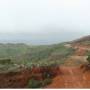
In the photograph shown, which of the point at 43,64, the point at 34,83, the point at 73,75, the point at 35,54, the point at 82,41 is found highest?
the point at 82,41

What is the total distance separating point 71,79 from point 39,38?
0.74m

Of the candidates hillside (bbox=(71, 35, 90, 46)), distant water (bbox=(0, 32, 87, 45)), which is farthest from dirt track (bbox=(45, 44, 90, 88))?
distant water (bbox=(0, 32, 87, 45))

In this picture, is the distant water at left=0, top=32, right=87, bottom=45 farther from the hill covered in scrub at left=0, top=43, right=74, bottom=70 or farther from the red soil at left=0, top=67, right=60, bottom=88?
the red soil at left=0, top=67, right=60, bottom=88

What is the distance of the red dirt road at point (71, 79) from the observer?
8.53 feet

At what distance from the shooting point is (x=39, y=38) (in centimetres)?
258

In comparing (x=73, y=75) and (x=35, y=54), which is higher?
(x=35, y=54)

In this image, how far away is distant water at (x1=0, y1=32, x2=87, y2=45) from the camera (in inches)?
102

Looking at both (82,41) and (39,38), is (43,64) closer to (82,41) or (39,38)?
(39,38)

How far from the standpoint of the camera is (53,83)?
2.61 metres

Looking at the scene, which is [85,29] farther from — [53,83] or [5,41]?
[5,41]

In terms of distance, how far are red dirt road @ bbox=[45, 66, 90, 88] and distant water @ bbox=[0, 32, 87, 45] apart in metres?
0.41

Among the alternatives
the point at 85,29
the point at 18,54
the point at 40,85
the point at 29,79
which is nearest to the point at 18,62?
the point at 18,54

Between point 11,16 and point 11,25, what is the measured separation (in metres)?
0.14

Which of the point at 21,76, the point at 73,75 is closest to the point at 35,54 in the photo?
the point at 21,76
